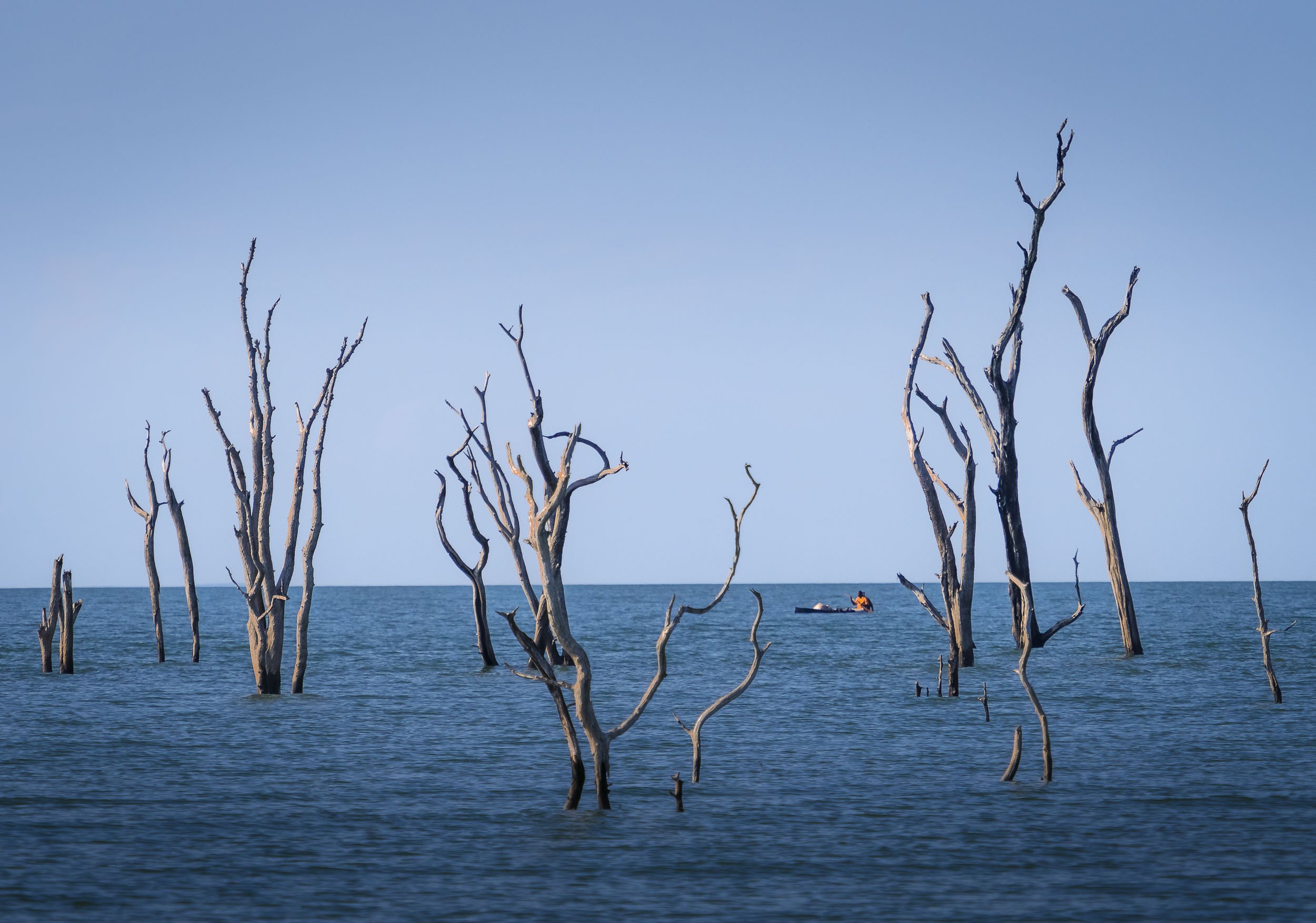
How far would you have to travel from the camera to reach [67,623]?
32156mm

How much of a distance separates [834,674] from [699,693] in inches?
225

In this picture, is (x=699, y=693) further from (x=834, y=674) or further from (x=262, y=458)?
(x=262, y=458)

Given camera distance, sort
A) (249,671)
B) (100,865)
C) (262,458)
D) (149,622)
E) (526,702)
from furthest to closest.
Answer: (149,622) → (249,671) → (526,702) → (262,458) → (100,865)

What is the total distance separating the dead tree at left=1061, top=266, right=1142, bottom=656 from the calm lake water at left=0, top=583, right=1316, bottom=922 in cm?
385

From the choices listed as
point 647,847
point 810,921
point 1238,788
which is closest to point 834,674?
point 1238,788

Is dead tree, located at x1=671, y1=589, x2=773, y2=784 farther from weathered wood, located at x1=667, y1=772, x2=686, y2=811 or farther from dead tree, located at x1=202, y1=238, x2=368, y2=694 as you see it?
dead tree, located at x1=202, y1=238, x2=368, y2=694

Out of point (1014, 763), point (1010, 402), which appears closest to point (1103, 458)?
point (1010, 402)

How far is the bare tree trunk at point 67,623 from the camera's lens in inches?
1204

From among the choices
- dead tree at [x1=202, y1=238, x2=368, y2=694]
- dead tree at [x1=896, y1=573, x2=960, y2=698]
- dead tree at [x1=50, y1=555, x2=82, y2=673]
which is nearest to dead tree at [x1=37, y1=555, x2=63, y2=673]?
dead tree at [x1=50, y1=555, x2=82, y2=673]

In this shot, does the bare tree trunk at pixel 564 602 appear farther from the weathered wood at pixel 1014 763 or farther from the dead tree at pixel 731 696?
the weathered wood at pixel 1014 763

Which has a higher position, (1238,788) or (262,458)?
(262,458)

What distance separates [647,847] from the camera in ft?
39.7

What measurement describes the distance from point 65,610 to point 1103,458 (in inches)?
1079

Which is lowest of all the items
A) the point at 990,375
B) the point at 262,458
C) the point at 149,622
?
the point at 149,622
